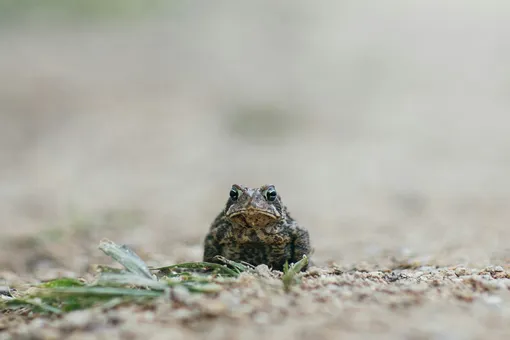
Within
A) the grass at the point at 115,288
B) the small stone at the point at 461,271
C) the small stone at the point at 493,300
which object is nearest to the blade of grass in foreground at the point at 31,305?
the grass at the point at 115,288

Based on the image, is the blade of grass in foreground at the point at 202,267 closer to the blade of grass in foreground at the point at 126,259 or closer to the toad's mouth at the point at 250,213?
the blade of grass in foreground at the point at 126,259

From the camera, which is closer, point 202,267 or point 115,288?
point 115,288

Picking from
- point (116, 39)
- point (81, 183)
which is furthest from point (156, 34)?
point (81, 183)

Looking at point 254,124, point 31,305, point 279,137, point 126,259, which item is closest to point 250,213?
point 126,259

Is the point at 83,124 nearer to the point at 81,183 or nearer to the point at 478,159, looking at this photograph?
the point at 81,183

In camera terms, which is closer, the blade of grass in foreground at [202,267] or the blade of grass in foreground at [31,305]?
the blade of grass in foreground at [31,305]

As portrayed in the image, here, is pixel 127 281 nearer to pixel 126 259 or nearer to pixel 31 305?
pixel 126 259
